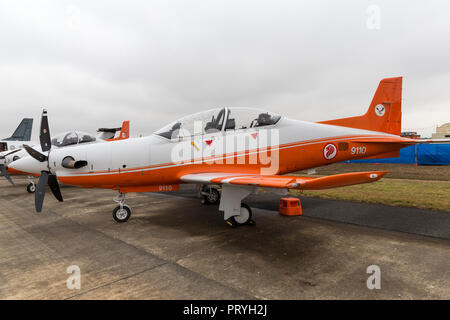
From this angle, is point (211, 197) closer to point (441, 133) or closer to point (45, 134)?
point (45, 134)

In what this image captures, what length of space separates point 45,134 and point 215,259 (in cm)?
507

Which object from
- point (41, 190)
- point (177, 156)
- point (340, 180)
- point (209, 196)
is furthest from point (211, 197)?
point (340, 180)

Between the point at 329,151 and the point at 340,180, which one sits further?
the point at 329,151

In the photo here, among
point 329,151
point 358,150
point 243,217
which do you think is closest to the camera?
point 243,217

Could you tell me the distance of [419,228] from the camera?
4660 millimetres

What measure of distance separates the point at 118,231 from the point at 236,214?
99.1 inches

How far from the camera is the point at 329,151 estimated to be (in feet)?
20.5

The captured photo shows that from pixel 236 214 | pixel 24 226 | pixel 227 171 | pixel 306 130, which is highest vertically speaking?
pixel 306 130

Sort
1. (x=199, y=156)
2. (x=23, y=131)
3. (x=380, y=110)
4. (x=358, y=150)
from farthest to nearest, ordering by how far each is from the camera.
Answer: (x=23, y=131), (x=380, y=110), (x=358, y=150), (x=199, y=156)

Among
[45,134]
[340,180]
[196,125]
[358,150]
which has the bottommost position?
[340,180]

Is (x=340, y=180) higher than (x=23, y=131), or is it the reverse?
(x=23, y=131)

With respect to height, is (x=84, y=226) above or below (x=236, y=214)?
below

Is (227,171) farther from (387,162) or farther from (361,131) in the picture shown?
(387,162)
